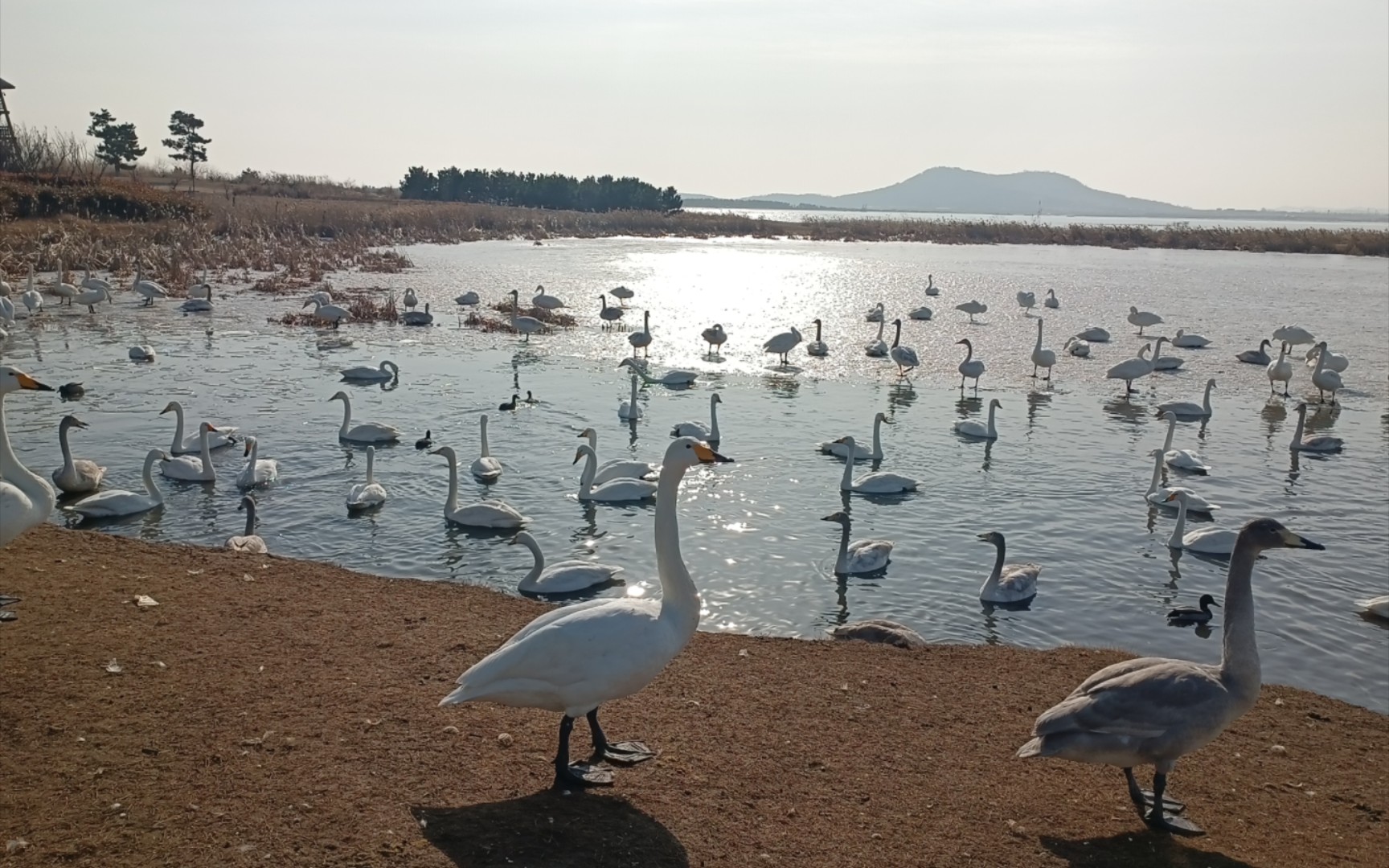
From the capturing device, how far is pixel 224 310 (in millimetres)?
28688

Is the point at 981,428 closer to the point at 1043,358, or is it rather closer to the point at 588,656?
the point at 1043,358

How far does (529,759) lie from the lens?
555 centimetres

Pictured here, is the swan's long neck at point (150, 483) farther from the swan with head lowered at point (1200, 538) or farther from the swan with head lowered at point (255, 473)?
the swan with head lowered at point (1200, 538)

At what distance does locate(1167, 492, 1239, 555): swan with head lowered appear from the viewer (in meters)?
11.9

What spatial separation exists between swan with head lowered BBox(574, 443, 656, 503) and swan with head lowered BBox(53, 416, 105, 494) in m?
5.84

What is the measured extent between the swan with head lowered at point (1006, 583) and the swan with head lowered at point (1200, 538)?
275cm

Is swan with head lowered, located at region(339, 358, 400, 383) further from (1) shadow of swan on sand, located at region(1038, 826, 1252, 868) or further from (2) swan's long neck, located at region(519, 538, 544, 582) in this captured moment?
(1) shadow of swan on sand, located at region(1038, 826, 1252, 868)

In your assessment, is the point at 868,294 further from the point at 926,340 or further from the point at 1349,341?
the point at 1349,341

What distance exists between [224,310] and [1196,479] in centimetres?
2477

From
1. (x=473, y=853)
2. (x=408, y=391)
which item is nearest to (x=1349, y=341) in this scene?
(x=408, y=391)

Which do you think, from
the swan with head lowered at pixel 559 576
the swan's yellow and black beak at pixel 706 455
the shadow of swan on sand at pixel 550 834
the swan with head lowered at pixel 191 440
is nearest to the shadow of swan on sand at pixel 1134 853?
the shadow of swan on sand at pixel 550 834

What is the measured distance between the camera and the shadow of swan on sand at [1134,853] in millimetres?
4992

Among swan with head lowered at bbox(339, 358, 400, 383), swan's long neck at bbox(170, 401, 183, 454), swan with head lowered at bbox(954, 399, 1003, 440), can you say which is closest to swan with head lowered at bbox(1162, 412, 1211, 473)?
swan with head lowered at bbox(954, 399, 1003, 440)

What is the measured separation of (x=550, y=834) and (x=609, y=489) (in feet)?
27.6
